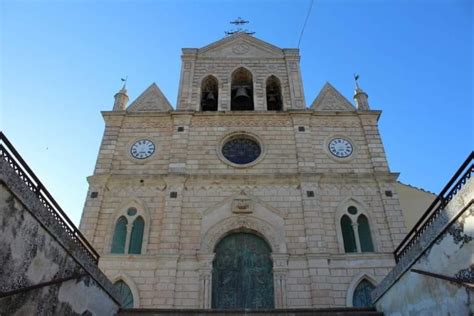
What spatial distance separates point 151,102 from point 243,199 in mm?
7179

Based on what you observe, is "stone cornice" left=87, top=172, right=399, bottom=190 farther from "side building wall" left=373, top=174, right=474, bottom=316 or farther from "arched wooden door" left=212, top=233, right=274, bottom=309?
"side building wall" left=373, top=174, right=474, bottom=316

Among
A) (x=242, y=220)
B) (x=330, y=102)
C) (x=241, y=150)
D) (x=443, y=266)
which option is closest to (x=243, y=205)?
(x=242, y=220)

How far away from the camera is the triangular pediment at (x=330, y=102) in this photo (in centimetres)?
1783

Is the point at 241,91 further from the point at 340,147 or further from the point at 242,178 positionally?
the point at 340,147

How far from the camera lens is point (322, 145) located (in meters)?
16.2

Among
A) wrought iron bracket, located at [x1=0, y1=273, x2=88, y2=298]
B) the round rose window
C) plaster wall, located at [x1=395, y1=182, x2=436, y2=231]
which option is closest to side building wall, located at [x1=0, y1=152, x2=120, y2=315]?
wrought iron bracket, located at [x1=0, y1=273, x2=88, y2=298]

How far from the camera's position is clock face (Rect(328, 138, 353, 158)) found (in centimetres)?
1596

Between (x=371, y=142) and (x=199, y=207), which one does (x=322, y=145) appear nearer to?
(x=371, y=142)

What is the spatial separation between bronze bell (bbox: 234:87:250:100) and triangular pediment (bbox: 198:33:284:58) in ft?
7.25

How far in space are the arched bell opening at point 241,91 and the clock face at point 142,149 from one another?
472cm

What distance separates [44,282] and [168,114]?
11.6 metres

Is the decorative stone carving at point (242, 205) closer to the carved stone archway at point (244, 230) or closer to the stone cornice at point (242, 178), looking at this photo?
the carved stone archway at point (244, 230)

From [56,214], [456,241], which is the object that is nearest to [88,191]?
[56,214]

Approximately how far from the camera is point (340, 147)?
1619cm
